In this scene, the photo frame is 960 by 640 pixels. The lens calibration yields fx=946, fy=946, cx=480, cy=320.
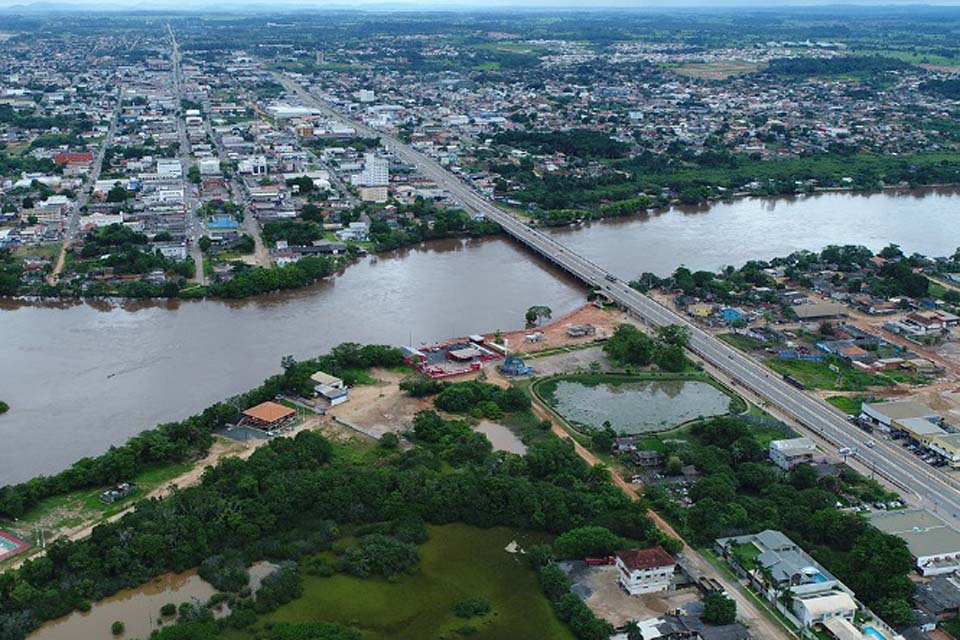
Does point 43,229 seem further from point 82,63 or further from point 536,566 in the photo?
point 82,63

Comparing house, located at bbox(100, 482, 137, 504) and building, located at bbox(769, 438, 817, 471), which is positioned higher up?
building, located at bbox(769, 438, 817, 471)

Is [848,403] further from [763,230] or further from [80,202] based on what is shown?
[80,202]

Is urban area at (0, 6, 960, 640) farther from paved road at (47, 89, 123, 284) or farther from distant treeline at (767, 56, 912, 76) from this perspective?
distant treeline at (767, 56, 912, 76)

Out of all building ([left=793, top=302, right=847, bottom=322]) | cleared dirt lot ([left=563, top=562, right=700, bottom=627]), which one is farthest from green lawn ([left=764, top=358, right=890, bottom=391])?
cleared dirt lot ([left=563, top=562, right=700, bottom=627])

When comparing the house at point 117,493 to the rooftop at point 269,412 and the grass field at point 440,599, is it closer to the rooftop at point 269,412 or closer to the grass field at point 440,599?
the rooftop at point 269,412

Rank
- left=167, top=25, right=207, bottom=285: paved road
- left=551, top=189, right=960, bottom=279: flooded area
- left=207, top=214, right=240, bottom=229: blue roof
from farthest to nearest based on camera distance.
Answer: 1. left=207, top=214, right=240, bottom=229: blue roof
2. left=551, top=189, right=960, bottom=279: flooded area
3. left=167, top=25, right=207, bottom=285: paved road

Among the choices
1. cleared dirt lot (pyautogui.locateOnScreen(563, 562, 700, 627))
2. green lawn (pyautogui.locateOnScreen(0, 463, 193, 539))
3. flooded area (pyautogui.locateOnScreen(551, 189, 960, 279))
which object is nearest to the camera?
cleared dirt lot (pyautogui.locateOnScreen(563, 562, 700, 627))

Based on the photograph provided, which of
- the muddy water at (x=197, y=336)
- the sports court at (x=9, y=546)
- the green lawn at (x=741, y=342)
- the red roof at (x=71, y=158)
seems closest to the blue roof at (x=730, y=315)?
the green lawn at (x=741, y=342)
